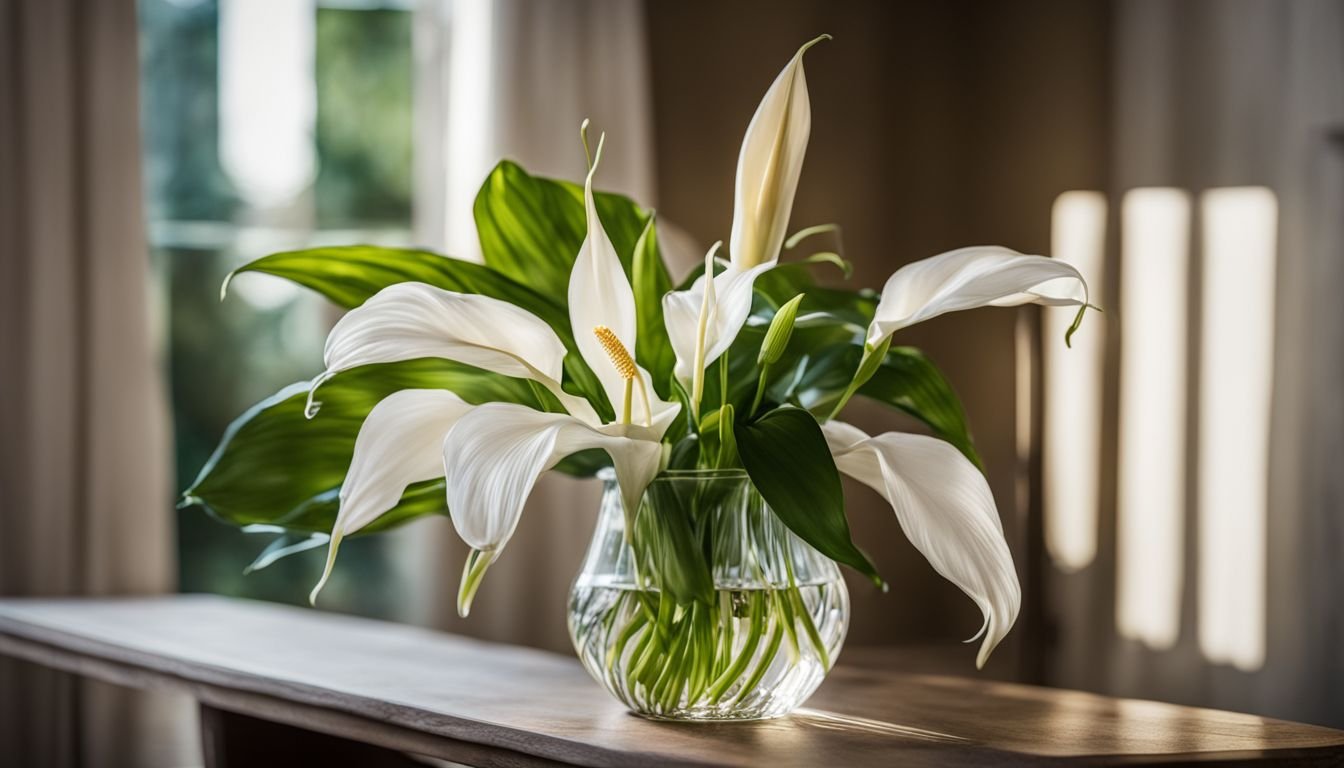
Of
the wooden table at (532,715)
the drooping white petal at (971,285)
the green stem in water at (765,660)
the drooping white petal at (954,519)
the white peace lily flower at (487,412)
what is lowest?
the wooden table at (532,715)

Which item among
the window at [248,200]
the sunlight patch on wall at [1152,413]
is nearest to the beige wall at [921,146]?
the sunlight patch on wall at [1152,413]

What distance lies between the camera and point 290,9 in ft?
7.77

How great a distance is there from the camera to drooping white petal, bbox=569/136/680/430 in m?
0.85

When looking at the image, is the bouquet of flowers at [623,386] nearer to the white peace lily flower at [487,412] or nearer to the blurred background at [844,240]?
the white peace lily flower at [487,412]

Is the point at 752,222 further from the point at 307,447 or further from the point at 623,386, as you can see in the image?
the point at 307,447

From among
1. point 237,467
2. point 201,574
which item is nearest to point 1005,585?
point 237,467

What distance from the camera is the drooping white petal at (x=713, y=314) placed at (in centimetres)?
79

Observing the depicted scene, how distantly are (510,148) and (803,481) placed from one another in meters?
1.69

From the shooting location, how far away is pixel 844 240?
281cm

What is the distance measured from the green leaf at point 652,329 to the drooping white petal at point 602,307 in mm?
74

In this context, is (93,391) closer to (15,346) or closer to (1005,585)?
(15,346)

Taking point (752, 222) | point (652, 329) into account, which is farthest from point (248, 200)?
point (752, 222)

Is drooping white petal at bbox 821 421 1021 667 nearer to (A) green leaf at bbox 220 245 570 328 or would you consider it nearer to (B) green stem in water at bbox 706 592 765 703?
(B) green stem in water at bbox 706 592 765 703

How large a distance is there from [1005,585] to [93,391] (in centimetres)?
174
